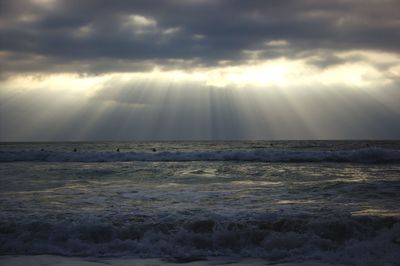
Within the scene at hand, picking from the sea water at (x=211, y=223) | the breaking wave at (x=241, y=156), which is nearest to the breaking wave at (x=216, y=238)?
the sea water at (x=211, y=223)

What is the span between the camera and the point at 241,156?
34375 millimetres

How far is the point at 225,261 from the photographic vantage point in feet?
21.4

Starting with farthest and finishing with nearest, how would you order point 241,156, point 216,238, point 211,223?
point 241,156 < point 211,223 < point 216,238

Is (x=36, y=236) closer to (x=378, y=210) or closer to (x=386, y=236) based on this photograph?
(x=386, y=236)

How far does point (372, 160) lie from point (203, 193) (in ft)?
74.0

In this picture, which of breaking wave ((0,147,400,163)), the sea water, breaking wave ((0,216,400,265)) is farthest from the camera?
breaking wave ((0,147,400,163))

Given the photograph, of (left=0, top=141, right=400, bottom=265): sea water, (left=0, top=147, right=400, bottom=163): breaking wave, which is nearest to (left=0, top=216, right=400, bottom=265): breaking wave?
(left=0, top=141, right=400, bottom=265): sea water

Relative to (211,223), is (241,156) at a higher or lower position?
higher

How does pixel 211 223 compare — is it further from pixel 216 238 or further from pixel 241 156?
pixel 241 156

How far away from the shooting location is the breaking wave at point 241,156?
103 feet

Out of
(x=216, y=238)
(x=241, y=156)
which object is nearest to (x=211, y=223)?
(x=216, y=238)

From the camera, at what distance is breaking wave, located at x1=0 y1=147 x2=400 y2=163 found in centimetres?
3132

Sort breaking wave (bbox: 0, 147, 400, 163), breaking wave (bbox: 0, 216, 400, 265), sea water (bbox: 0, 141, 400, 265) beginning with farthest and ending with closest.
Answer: breaking wave (bbox: 0, 147, 400, 163) < sea water (bbox: 0, 141, 400, 265) < breaking wave (bbox: 0, 216, 400, 265)

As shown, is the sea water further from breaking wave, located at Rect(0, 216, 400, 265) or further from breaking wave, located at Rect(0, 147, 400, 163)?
breaking wave, located at Rect(0, 147, 400, 163)
